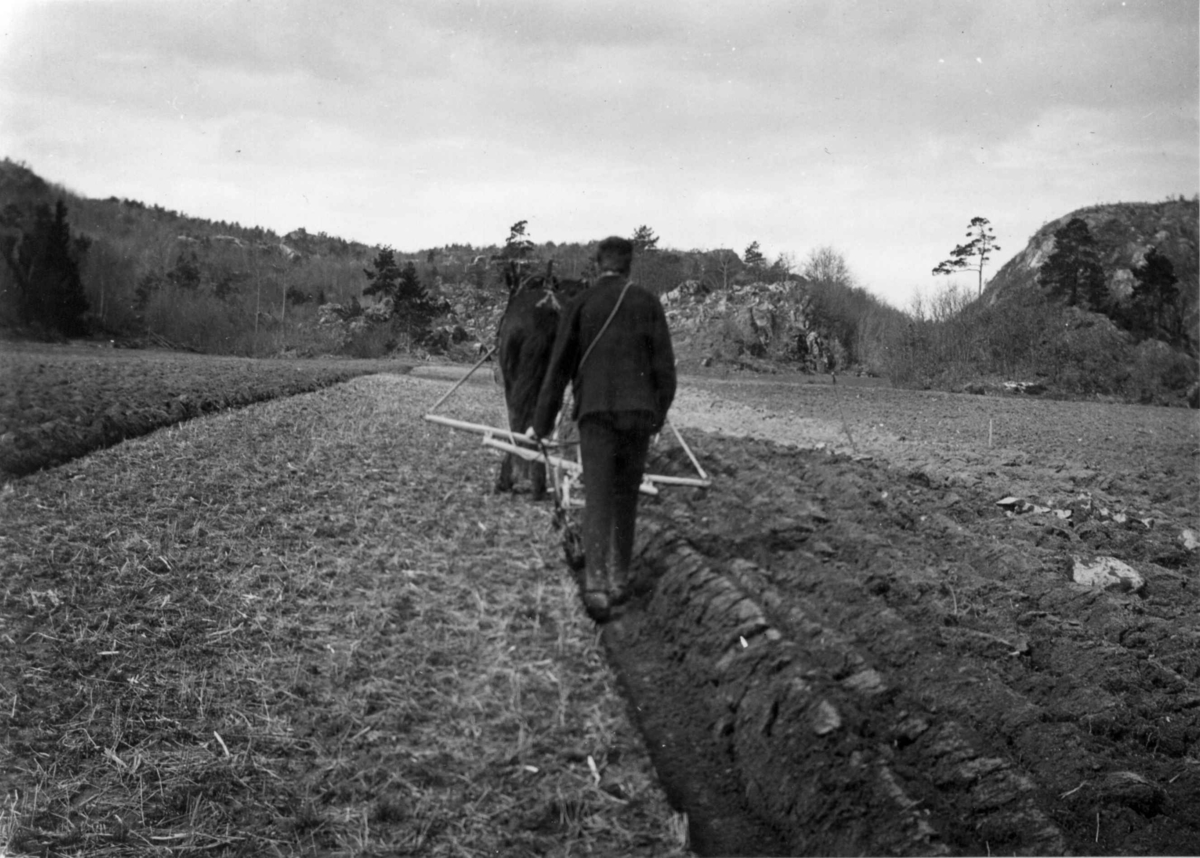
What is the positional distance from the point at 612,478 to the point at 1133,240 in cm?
406

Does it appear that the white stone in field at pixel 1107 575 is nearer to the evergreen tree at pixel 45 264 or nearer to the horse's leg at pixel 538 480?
the horse's leg at pixel 538 480

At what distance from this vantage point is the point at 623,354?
3.49 metres

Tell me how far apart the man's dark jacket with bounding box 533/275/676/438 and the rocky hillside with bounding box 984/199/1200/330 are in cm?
305

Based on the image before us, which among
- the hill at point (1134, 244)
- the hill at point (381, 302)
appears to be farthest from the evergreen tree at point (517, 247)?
the hill at point (1134, 244)

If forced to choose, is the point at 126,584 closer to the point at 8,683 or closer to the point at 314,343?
the point at 8,683

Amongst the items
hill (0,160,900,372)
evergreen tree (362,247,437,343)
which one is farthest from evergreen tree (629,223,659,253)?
evergreen tree (362,247,437,343)

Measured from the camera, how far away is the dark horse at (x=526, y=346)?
560cm

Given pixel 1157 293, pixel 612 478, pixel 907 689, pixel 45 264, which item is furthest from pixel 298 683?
pixel 1157 293

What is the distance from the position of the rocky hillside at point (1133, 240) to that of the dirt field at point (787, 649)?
4.64ft

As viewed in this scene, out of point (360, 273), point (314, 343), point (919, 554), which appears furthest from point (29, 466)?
point (360, 273)

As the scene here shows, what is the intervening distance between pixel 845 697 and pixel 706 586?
1235 millimetres

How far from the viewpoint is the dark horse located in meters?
5.60

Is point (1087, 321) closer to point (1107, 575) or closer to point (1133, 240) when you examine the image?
point (1133, 240)

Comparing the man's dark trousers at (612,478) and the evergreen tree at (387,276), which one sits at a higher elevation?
the evergreen tree at (387,276)
